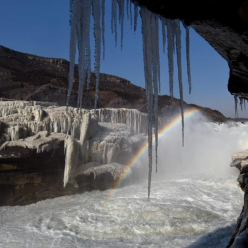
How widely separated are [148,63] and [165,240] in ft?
15.5

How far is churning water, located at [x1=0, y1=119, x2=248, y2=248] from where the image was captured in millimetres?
5934

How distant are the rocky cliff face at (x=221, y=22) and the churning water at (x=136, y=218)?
4.33 metres

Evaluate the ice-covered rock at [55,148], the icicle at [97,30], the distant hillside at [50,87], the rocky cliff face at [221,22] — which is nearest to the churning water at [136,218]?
the ice-covered rock at [55,148]

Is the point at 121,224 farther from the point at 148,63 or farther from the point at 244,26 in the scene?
the point at 244,26

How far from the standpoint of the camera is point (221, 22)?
2062 millimetres

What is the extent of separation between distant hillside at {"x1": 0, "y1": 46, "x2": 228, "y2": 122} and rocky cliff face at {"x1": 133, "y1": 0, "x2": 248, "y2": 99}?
16.4m

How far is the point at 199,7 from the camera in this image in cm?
200

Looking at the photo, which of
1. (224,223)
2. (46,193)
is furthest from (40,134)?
(224,223)

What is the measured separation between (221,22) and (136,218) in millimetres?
6357

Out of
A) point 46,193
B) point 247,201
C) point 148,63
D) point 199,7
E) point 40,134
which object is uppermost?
point 199,7

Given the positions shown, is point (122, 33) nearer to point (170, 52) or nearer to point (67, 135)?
point (170, 52)

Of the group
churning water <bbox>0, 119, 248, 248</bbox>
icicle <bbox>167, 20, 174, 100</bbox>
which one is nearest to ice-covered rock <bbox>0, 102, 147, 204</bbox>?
churning water <bbox>0, 119, 248, 248</bbox>

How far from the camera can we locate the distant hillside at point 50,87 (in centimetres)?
2509

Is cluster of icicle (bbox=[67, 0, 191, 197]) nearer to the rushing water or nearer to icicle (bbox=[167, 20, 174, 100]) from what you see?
icicle (bbox=[167, 20, 174, 100])
